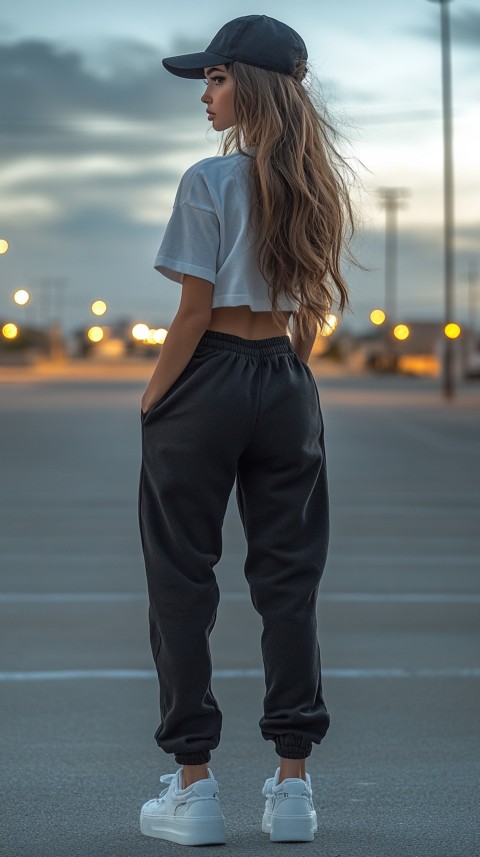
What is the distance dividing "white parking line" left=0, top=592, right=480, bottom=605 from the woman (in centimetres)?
453

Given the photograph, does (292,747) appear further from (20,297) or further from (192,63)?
(20,297)

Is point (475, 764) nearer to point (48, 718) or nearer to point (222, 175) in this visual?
point (48, 718)

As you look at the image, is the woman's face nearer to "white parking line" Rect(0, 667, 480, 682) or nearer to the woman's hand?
the woman's hand

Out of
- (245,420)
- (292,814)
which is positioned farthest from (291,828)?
(245,420)

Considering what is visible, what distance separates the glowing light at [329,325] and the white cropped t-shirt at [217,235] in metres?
0.26

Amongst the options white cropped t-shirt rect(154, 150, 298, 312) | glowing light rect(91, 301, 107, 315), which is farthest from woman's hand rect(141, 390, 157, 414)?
glowing light rect(91, 301, 107, 315)

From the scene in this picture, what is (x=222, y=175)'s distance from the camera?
389 centimetres

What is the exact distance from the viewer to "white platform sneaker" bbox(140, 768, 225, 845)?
393 cm

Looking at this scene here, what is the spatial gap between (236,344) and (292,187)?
44cm

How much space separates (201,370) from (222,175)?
0.51 metres

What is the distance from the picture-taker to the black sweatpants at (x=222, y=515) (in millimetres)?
3883

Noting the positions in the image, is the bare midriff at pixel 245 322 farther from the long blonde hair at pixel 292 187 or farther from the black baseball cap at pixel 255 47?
the black baseball cap at pixel 255 47

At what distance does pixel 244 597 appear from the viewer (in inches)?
341

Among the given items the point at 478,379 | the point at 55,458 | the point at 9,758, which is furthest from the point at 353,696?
the point at 478,379
